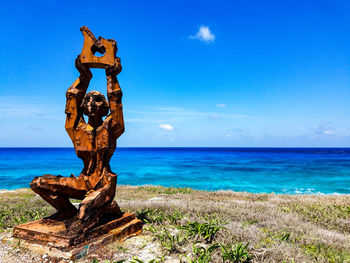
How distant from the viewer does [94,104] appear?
5.14 m

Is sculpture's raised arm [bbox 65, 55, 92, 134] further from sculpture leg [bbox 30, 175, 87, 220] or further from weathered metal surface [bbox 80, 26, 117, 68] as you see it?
sculpture leg [bbox 30, 175, 87, 220]

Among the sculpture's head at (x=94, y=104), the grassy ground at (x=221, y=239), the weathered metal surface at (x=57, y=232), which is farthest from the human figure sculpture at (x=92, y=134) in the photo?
the grassy ground at (x=221, y=239)

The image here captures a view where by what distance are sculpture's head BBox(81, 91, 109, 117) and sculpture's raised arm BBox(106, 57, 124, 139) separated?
0.20 meters

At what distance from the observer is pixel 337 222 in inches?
288

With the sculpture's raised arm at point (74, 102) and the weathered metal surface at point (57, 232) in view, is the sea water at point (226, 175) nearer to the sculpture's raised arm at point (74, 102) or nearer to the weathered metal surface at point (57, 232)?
the weathered metal surface at point (57, 232)

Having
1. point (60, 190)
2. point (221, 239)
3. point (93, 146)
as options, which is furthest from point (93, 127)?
point (221, 239)

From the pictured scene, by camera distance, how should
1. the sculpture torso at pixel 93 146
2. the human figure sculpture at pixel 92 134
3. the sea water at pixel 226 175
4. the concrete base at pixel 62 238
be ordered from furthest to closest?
1. the sea water at pixel 226 175
2. the sculpture torso at pixel 93 146
3. the human figure sculpture at pixel 92 134
4. the concrete base at pixel 62 238

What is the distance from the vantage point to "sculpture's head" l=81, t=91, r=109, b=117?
5148 millimetres

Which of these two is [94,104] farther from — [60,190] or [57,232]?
[57,232]

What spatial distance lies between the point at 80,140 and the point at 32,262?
2.29 metres

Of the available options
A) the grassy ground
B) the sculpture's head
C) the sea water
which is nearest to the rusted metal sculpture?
the sculpture's head

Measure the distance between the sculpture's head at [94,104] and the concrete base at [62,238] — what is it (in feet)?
7.44

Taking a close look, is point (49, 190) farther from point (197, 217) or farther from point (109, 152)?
Answer: point (197, 217)

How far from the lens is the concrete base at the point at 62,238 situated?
13.5ft
